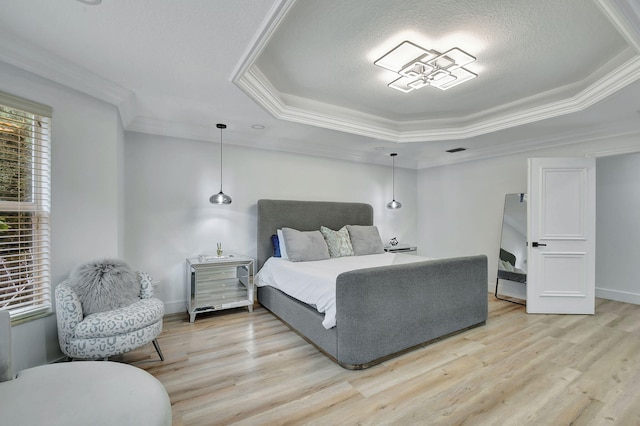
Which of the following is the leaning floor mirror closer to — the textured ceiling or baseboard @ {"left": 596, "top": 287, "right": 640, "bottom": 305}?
the textured ceiling

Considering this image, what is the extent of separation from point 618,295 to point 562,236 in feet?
5.36

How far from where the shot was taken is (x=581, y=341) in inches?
116

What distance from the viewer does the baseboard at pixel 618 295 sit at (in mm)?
4164

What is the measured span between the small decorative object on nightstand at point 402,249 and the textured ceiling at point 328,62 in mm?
2096

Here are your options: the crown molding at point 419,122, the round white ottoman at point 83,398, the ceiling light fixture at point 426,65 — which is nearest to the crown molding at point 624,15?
the crown molding at point 419,122

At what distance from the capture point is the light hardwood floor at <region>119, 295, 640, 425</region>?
1.88m

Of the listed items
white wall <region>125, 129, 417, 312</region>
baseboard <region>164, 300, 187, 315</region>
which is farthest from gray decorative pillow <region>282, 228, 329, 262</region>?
baseboard <region>164, 300, 187, 315</region>

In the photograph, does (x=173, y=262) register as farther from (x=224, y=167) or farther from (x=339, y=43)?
(x=339, y=43)

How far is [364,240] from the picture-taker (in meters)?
4.54

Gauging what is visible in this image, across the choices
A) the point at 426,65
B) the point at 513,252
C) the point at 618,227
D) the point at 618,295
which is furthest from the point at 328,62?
the point at 618,295

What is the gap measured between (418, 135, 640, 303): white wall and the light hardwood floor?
1452mm

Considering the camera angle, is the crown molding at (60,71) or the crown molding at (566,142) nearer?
the crown molding at (60,71)

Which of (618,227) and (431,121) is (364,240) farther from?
(618,227)

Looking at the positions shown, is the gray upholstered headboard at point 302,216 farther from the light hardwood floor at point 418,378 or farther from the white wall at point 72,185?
the white wall at point 72,185
